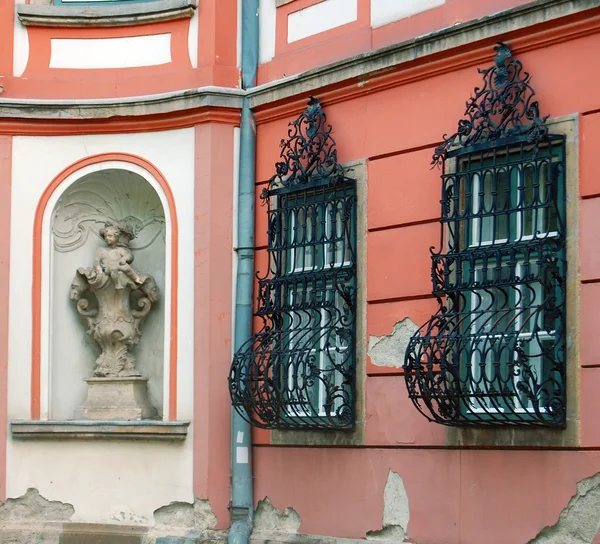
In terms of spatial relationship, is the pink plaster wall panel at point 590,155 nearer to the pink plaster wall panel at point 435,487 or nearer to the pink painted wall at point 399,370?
the pink painted wall at point 399,370

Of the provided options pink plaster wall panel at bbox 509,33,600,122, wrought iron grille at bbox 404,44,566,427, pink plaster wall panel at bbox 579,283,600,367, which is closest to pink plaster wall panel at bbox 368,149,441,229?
wrought iron grille at bbox 404,44,566,427

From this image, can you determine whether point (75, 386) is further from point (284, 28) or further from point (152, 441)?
point (284, 28)

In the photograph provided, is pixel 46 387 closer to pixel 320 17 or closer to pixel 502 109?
pixel 320 17

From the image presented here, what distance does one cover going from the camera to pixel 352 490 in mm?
9688

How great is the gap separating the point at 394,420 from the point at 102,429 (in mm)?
2533

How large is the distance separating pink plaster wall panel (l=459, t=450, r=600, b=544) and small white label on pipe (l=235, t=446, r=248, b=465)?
79.7 inches

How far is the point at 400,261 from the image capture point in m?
9.55

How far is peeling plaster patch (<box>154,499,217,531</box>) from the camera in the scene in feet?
34.1

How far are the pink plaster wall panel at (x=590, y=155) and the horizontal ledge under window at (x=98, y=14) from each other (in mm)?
3881

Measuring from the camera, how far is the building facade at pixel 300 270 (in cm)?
858

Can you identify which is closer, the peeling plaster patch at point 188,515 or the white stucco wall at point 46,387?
the peeling plaster patch at point 188,515

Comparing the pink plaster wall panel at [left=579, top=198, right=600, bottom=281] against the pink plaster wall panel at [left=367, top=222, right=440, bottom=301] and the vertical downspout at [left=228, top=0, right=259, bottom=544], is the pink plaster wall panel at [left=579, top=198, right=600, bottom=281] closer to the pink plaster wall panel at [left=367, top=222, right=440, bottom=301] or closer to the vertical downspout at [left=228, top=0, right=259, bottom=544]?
the pink plaster wall panel at [left=367, top=222, right=440, bottom=301]

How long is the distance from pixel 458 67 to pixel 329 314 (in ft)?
6.41

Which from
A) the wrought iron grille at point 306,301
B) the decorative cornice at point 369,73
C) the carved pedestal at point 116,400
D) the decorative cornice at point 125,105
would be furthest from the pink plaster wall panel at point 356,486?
the decorative cornice at point 125,105
